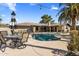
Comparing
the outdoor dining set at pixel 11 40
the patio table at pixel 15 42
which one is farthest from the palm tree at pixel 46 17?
the patio table at pixel 15 42

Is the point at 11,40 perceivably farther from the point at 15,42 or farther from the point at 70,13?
the point at 70,13

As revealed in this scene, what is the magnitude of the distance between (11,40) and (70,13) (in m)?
2.29

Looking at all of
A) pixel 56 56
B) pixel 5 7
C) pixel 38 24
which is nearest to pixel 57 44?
pixel 56 56

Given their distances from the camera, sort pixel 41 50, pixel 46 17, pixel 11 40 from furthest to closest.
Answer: pixel 11 40 < pixel 41 50 < pixel 46 17

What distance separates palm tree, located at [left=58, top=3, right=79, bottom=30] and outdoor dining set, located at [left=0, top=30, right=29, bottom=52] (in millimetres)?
1497

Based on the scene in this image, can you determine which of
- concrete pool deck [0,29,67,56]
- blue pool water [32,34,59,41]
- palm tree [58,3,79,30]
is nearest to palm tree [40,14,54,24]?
palm tree [58,3,79,30]

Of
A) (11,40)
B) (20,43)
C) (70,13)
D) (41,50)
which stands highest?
(70,13)

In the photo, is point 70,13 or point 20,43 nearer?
point 70,13

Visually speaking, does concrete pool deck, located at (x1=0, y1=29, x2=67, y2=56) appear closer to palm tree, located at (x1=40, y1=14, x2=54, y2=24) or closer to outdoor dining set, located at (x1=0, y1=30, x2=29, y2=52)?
outdoor dining set, located at (x1=0, y1=30, x2=29, y2=52)

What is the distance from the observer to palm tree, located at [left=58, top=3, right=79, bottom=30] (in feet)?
27.1

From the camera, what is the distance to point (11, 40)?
854 cm

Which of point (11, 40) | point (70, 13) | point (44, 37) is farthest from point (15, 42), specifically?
point (70, 13)

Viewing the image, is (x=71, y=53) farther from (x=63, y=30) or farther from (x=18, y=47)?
(x=18, y=47)

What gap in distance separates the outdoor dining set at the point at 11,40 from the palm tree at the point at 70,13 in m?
1.50
